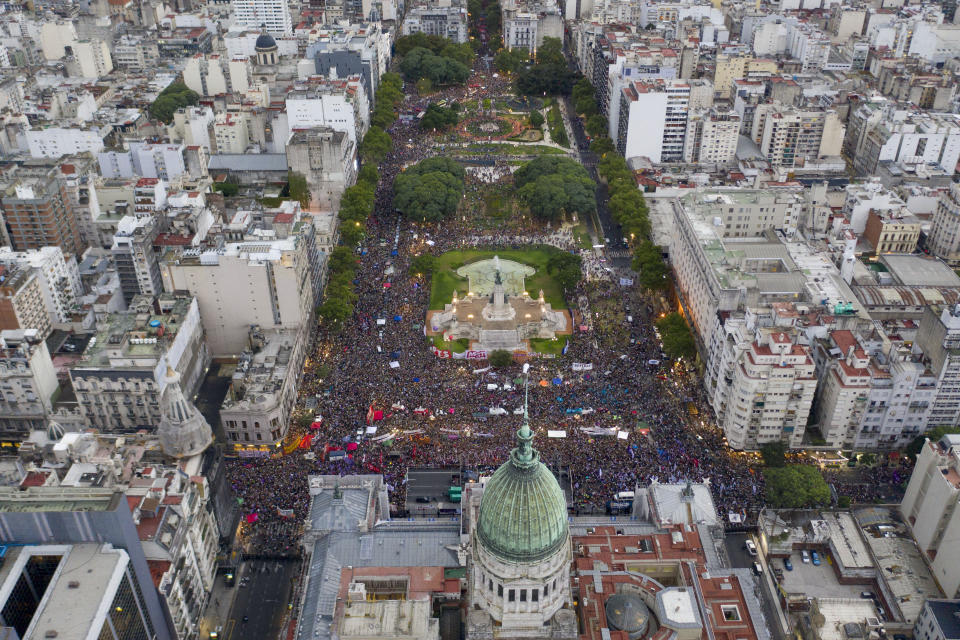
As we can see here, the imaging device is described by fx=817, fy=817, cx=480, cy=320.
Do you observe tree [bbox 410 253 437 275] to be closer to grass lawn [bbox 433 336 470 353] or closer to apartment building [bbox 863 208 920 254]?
grass lawn [bbox 433 336 470 353]

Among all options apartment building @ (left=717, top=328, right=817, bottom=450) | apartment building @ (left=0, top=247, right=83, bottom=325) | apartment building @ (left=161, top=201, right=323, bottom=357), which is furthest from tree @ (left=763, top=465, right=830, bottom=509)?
apartment building @ (left=0, top=247, right=83, bottom=325)

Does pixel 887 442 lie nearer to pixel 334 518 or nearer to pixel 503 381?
pixel 503 381

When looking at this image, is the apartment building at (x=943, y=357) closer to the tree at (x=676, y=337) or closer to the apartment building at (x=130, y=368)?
the tree at (x=676, y=337)

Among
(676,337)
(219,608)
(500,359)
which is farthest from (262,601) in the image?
(676,337)

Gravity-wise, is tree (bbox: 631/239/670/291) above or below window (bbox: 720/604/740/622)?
below

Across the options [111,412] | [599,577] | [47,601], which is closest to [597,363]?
[599,577]

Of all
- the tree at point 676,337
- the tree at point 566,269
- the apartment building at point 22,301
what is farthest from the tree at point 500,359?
the apartment building at point 22,301
